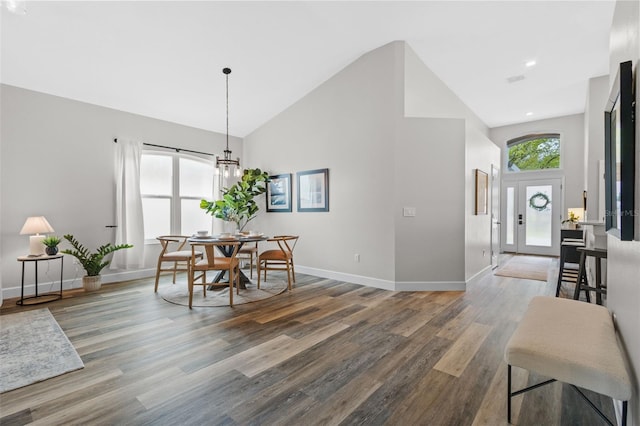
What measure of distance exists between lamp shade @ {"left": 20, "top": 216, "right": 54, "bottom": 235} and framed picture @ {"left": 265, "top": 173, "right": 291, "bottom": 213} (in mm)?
3324

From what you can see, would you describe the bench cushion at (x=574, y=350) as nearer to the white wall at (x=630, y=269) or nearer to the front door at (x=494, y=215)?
the white wall at (x=630, y=269)

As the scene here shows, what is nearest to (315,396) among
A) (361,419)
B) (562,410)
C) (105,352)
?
(361,419)

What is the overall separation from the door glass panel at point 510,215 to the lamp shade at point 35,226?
9292mm

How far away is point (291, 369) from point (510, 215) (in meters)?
7.72

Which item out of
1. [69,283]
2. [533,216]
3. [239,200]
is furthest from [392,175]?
[533,216]

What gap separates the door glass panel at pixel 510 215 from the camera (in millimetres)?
7660

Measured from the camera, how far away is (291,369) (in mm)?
2113

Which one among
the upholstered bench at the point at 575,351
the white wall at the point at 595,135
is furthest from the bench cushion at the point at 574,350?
the white wall at the point at 595,135

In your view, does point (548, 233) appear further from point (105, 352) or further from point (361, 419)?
point (105, 352)

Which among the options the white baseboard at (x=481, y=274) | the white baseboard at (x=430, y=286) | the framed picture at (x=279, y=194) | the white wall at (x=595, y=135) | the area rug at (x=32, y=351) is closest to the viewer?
the area rug at (x=32, y=351)

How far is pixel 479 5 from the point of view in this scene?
11.1ft

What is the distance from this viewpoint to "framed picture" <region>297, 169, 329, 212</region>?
4973mm

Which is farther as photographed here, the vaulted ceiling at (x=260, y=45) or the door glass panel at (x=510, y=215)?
the door glass panel at (x=510, y=215)

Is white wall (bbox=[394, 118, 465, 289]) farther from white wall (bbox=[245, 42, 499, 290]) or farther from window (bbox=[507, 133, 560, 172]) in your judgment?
window (bbox=[507, 133, 560, 172])
